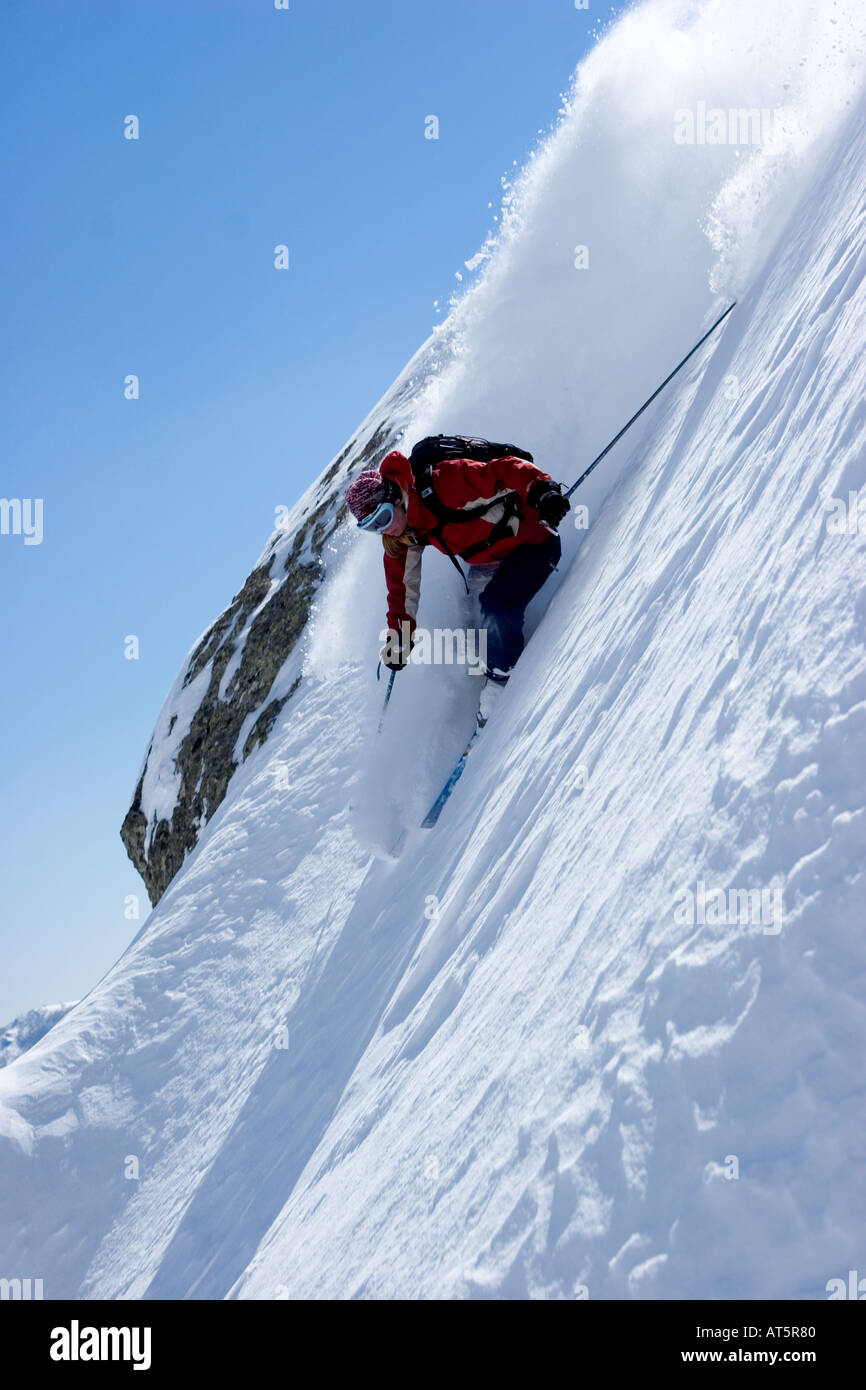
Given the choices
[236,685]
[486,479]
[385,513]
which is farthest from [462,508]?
[236,685]

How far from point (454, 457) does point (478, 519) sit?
429mm

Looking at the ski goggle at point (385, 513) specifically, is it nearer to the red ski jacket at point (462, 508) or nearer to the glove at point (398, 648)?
the red ski jacket at point (462, 508)

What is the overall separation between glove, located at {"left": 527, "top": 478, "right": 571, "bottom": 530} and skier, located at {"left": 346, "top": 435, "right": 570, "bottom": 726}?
0.09ft

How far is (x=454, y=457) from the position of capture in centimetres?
616

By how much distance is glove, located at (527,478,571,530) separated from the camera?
5746 mm

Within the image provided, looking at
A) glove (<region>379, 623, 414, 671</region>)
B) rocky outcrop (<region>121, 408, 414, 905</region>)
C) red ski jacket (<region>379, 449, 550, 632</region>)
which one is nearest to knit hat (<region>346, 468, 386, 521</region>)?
red ski jacket (<region>379, 449, 550, 632</region>)

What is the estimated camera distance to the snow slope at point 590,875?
1728mm

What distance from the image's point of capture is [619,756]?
3.20 meters

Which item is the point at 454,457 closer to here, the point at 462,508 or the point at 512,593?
the point at 462,508

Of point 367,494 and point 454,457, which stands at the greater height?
point 454,457

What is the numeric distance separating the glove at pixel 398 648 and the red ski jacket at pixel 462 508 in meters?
0.20

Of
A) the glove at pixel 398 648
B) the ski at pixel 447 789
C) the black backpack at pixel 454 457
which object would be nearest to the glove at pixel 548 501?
the black backpack at pixel 454 457

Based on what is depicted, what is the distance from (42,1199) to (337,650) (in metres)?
5.45

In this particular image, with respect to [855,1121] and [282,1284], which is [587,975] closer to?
[855,1121]
